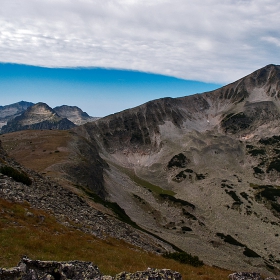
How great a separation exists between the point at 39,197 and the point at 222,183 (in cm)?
14237

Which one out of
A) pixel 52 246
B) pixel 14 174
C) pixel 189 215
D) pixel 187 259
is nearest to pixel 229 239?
pixel 189 215

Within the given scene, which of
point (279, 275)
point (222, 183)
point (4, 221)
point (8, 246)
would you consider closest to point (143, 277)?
point (8, 246)

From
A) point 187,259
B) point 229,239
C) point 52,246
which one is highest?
point 52,246

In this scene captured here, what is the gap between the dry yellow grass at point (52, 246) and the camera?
72.4ft

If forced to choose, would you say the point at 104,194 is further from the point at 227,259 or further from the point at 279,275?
the point at 279,275

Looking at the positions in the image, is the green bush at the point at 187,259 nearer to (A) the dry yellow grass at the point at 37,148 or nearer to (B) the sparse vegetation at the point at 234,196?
(A) the dry yellow grass at the point at 37,148

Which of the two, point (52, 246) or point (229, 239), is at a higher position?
point (52, 246)

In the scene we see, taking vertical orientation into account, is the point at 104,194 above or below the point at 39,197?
below

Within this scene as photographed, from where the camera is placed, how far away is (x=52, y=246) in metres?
25.1

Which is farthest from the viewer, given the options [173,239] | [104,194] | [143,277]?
[104,194]

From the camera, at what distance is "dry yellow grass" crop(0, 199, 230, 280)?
869 inches

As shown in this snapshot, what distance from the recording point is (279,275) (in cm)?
8075

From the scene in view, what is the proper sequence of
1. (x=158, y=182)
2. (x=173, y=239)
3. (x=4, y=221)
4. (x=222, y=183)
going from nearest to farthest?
(x=4, y=221), (x=173, y=239), (x=222, y=183), (x=158, y=182)

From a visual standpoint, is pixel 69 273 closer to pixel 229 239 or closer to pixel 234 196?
pixel 229 239
